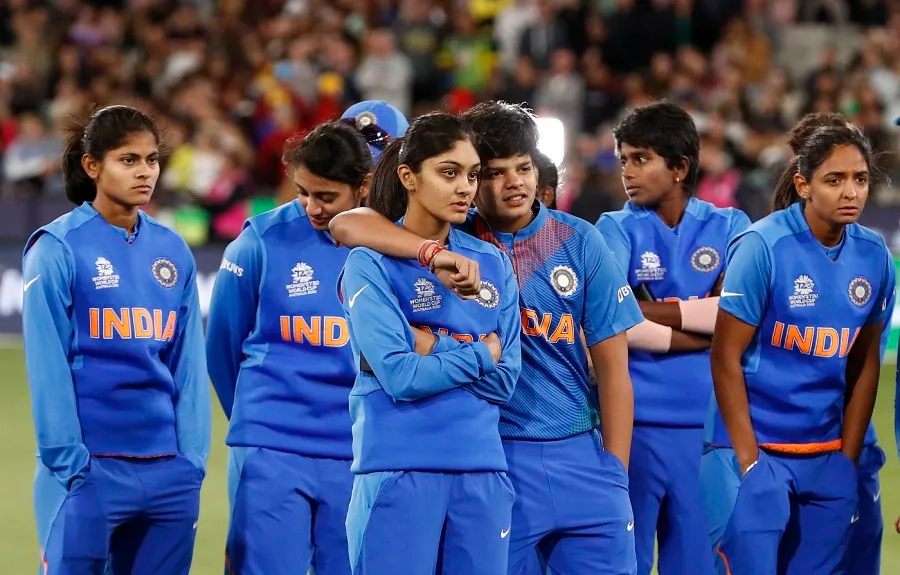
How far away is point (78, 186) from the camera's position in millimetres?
5051

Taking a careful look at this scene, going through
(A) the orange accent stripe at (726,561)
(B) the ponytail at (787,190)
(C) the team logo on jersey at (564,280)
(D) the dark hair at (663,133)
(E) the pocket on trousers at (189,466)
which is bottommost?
(A) the orange accent stripe at (726,561)

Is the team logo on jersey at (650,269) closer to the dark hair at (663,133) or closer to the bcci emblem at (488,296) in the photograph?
the dark hair at (663,133)

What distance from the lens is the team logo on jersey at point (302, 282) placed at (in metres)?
5.16

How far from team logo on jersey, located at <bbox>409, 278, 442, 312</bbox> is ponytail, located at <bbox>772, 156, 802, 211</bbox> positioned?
1593 mm

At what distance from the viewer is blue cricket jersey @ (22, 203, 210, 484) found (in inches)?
183

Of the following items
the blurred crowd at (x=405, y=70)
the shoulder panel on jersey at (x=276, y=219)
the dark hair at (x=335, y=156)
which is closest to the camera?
the dark hair at (x=335, y=156)

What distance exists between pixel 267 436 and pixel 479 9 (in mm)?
13305

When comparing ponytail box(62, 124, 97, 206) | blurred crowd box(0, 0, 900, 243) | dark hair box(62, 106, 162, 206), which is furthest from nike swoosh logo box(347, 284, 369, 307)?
blurred crowd box(0, 0, 900, 243)

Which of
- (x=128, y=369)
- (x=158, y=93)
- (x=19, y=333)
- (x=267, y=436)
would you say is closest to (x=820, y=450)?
(x=267, y=436)

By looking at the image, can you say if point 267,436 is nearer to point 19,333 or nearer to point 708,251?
point 708,251

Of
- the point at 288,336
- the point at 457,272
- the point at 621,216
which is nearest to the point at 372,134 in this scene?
the point at 288,336

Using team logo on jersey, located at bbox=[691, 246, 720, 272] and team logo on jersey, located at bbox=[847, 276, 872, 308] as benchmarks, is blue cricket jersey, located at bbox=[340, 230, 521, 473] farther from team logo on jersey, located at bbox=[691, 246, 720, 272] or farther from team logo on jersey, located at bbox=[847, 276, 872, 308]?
team logo on jersey, located at bbox=[691, 246, 720, 272]

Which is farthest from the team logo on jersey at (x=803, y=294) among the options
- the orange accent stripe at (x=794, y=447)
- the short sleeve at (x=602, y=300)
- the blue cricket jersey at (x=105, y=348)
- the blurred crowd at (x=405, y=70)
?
the blurred crowd at (x=405, y=70)

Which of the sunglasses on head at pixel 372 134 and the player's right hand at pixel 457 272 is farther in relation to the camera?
the sunglasses on head at pixel 372 134
